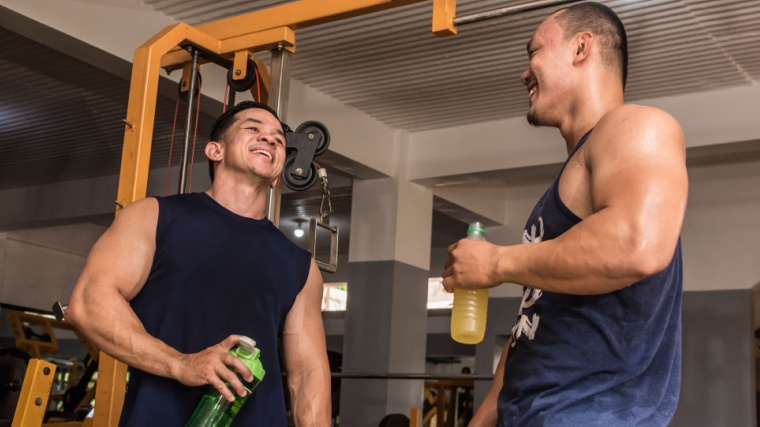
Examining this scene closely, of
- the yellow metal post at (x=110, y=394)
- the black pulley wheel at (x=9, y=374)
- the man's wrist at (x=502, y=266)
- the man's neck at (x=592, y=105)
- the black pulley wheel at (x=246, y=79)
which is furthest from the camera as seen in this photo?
the black pulley wheel at (x=9, y=374)

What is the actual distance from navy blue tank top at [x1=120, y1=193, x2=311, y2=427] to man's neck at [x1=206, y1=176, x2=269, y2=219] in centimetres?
5

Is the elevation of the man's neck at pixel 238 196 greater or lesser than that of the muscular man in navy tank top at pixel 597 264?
greater

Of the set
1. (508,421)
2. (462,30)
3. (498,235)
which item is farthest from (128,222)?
(498,235)

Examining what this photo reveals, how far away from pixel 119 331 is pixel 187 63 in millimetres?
1500

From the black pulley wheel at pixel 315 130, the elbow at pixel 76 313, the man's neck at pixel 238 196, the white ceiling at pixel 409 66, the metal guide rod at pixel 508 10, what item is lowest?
the elbow at pixel 76 313

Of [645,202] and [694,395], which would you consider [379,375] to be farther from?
[694,395]

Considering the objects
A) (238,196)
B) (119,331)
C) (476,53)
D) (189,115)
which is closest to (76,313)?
(119,331)

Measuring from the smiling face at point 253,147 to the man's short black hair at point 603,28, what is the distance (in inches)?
38.9

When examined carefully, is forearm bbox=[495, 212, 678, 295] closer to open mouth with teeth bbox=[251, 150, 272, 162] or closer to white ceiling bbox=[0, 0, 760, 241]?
open mouth with teeth bbox=[251, 150, 272, 162]

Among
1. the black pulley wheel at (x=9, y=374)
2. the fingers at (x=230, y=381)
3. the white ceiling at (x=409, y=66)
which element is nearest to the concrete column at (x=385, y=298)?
the white ceiling at (x=409, y=66)

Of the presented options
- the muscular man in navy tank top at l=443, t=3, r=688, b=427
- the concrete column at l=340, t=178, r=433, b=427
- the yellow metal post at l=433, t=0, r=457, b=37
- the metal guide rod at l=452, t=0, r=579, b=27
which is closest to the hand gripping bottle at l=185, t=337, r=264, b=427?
the muscular man in navy tank top at l=443, t=3, r=688, b=427

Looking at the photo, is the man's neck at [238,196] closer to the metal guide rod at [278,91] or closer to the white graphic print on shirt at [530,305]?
the metal guide rod at [278,91]

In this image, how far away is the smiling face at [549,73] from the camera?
4.16ft

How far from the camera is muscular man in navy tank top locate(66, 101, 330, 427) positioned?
1605 mm
